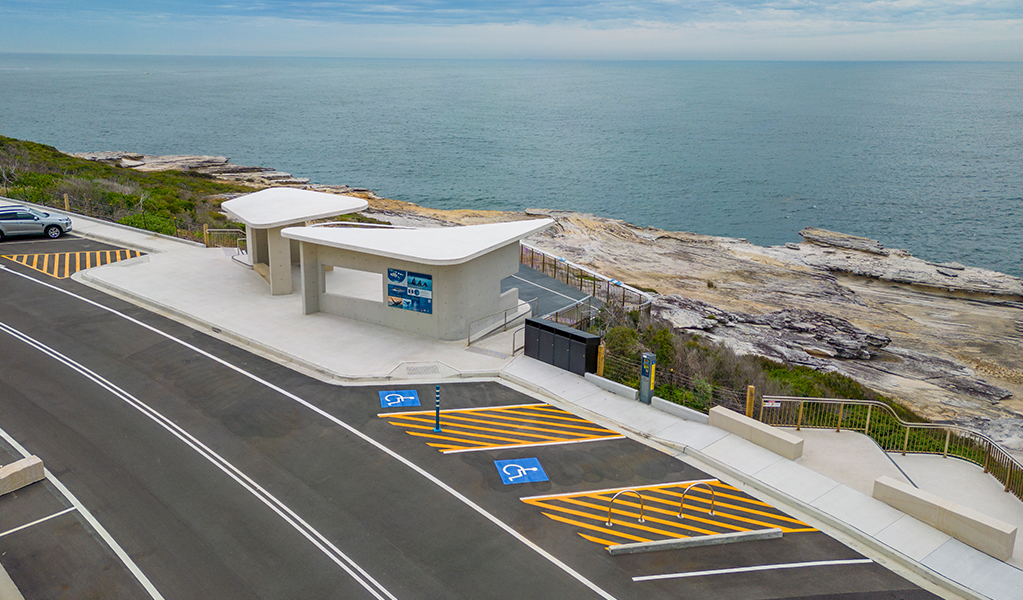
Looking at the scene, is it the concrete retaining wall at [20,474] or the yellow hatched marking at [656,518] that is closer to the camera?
the yellow hatched marking at [656,518]

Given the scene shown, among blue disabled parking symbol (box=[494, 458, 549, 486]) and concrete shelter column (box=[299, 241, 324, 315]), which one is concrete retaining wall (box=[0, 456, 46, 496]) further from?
concrete shelter column (box=[299, 241, 324, 315])

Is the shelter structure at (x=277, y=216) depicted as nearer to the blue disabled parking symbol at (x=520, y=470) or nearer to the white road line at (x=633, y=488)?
the blue disabled parking symbol at (x=520, y=470)

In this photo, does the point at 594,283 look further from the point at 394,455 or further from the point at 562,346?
the point at 394,455

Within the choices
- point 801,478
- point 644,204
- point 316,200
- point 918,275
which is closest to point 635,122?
point 644,204

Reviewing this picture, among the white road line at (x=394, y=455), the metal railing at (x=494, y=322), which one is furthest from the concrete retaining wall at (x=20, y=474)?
the metal railing at (x=494, y=322)

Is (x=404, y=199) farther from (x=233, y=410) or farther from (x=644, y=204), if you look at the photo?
(x=233, y=410)

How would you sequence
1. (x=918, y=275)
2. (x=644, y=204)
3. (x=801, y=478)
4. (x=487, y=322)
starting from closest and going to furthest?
(x=801, y=478)
(x=487, y=322)
(x=918, y=275)
(x=644, y=204)

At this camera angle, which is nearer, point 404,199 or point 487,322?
point 487,322
